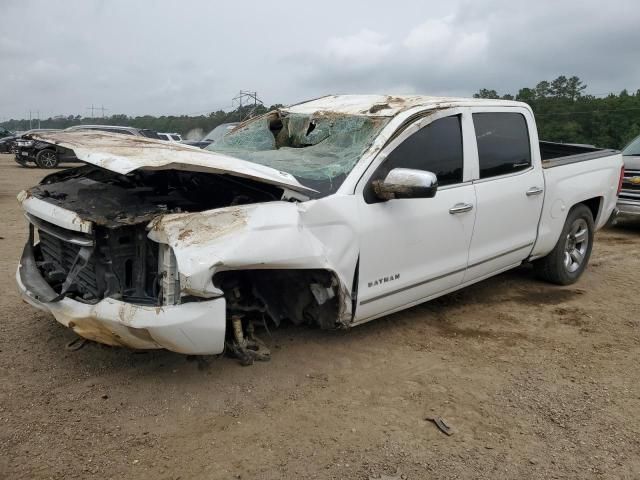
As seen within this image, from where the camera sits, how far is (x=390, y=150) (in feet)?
12.4

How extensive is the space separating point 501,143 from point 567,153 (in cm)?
250

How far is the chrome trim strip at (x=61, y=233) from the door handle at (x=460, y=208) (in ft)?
8.04

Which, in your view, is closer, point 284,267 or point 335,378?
point 284,267

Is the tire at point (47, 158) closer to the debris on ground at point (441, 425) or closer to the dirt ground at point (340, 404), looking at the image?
the dirt ground at point (340, 404)

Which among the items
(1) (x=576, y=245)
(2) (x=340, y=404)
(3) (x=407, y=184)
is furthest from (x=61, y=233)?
Answer: (1) (x=576, y=245)

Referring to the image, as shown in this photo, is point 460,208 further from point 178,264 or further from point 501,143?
point 178,264

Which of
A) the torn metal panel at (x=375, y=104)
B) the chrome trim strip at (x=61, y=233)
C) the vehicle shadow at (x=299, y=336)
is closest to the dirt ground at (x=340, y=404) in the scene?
the vehicle shadow at (x=299, y=336)

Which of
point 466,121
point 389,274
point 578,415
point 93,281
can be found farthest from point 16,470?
point 466,121

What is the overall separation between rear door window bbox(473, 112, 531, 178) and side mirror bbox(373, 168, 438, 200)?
46.9 inches

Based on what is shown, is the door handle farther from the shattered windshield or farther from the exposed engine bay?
the exposed engine bay

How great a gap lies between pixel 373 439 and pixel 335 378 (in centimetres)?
67

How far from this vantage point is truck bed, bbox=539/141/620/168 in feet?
17.8

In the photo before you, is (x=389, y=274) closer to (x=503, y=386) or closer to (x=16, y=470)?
(x=503, y=386)

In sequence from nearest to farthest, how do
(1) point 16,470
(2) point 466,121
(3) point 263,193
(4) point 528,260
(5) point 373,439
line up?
(1) point 16,470 → (5) point 373,439 → (3) point 263,193 → (2) point 466,121 → (4) point 528,260
